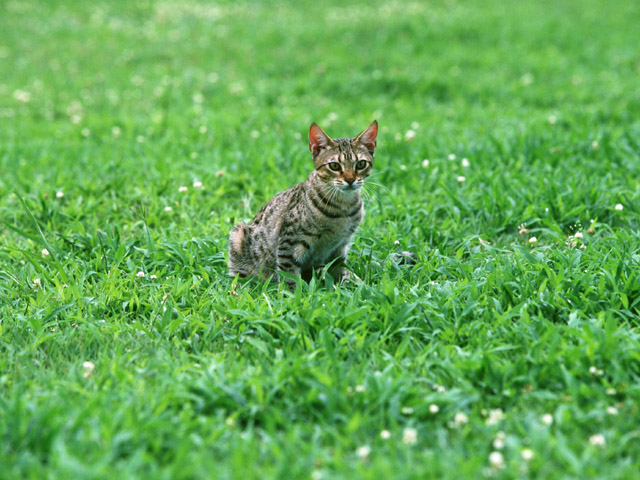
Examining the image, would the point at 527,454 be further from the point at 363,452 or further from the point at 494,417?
the point at 363,452

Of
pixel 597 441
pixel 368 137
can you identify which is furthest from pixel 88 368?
pixel 597 441

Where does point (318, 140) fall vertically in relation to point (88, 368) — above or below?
above

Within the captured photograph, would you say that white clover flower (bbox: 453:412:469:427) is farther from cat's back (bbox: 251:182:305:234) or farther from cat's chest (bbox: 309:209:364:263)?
cat's back (bbox: 251:182:305:234)

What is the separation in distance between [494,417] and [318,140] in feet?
7.77

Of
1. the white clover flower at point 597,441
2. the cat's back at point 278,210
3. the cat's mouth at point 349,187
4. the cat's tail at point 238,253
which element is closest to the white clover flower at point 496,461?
the white clover flower at point 597,441

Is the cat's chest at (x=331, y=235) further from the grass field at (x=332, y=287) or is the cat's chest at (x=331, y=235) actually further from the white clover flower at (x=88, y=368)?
the white clover flower at (x=88, y=368)

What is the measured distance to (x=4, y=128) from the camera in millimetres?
8906

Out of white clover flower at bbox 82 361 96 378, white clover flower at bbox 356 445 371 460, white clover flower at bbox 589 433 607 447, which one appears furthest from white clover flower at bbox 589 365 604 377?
white clover flower at bbox 82 361 96 378

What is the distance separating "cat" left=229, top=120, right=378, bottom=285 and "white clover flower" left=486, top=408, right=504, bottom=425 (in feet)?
5.88

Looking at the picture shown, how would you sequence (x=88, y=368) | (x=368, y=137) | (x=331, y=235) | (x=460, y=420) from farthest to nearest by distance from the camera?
(x=368, y=137) < (x=331, y=235) < (x=88, y=368) < (x=460, y=420)

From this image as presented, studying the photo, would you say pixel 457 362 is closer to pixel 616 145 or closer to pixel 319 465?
pixel 319 465

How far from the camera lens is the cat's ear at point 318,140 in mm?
4668

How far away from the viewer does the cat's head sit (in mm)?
4586

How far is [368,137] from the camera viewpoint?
15.7 ft
